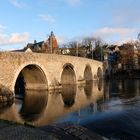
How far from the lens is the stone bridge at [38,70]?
26438mm

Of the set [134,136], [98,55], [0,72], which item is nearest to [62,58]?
[0,72]

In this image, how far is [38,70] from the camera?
1265 inches

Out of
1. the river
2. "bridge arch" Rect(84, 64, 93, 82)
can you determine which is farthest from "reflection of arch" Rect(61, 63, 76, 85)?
the river

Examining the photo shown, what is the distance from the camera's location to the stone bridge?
2644 centimetres

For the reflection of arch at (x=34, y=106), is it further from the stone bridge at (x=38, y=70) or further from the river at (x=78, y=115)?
the stone bridge at (x=38, y=70)

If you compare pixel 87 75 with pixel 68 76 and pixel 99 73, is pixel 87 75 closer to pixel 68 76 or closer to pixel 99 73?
pixel 99 73

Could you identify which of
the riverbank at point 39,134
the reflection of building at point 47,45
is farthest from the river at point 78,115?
the reflection of building at point 47,45

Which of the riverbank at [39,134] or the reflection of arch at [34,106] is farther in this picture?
the reflection of arch at [34,106]

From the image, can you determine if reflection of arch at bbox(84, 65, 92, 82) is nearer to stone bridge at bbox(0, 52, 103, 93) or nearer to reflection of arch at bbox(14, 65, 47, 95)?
stone bridge at bbox(0, 52, 103, 93)

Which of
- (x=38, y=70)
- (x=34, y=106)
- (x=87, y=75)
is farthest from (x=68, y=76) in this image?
(x=34, y=106)

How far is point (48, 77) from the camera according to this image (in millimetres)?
33000

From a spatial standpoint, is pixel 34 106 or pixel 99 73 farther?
pixel 99 73

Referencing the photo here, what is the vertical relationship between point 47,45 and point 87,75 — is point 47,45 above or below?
above

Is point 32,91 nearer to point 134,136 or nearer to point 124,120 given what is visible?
point 124,120
